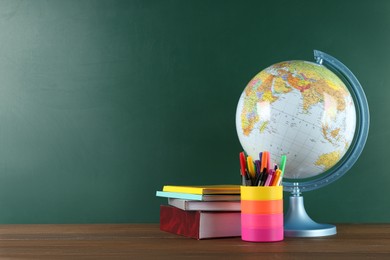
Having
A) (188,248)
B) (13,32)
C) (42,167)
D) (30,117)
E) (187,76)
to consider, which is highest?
(13,32)

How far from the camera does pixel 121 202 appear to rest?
1809mm

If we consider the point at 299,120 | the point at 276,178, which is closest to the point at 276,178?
the point at 276,178

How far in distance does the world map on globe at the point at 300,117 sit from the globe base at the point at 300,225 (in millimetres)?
82

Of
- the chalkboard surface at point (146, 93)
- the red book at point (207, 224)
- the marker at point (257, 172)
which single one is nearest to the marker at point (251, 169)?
the marker at point (257, 172)

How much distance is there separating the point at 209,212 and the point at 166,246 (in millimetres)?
149

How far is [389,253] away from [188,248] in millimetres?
408

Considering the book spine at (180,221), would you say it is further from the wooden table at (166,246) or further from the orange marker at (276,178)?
the orange marker at (276,178)

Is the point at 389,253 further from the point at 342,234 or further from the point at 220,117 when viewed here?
the point at 220,117

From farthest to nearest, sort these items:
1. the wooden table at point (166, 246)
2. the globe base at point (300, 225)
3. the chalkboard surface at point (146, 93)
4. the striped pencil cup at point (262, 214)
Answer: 1. the chalkboard surface at point (146, 93)
2. the globe base at point (300, 225)
3. the striped pencil cup at point (262, 214)
4. the wooden table at point (166, 246)

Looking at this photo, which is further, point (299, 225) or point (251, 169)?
point (299, 225)

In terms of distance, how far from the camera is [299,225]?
1419 millimetres

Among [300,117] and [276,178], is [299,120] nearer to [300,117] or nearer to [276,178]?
[300,117]

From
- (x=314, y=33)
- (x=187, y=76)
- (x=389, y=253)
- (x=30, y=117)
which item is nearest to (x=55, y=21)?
(x=30, y=117)

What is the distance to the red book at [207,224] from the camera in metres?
1.33
